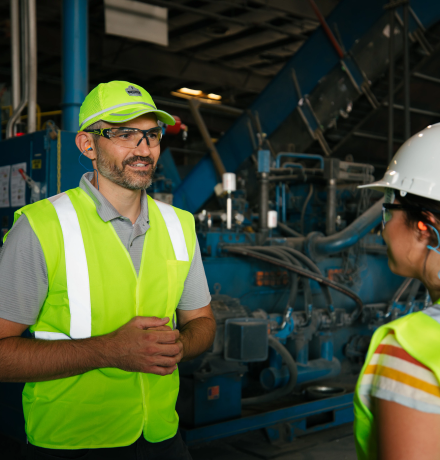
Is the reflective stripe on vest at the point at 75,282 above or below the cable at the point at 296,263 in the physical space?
above

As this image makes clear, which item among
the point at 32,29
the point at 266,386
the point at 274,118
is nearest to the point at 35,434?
the point at 266,386

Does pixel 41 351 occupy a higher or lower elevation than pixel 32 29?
lower

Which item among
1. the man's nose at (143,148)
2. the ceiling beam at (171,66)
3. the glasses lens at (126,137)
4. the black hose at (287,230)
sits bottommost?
the black hose at (287,230)

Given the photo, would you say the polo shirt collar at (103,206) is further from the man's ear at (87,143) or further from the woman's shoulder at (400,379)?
the woman's shoulder at (400,379)

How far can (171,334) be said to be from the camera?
146 cm

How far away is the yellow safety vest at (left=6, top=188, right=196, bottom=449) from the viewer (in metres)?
1.46

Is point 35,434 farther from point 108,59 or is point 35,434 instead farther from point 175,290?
point 108,59

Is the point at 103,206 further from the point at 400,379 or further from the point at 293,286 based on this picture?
the point at 293,286

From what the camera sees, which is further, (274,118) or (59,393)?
(274,118)

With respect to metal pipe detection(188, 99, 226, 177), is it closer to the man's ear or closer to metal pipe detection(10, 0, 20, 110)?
metal pipe detection(10, 0, 20, 110)

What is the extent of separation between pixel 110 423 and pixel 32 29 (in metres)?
3.28

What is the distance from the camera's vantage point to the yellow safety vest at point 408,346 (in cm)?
84

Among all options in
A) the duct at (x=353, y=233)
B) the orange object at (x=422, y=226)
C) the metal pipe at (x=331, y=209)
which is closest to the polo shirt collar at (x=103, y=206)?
the orange object at (x=422, y=226)

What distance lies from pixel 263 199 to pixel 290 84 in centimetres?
197
